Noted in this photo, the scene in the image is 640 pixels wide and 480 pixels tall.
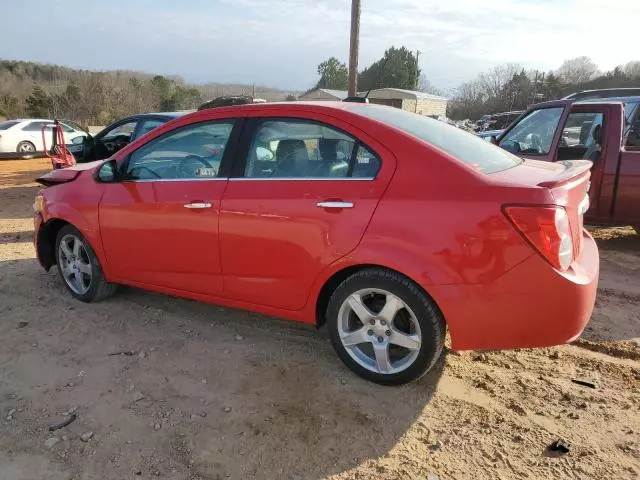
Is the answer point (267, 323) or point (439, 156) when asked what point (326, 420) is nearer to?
point (267, 323)

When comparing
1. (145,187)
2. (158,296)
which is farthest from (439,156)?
(158,296)

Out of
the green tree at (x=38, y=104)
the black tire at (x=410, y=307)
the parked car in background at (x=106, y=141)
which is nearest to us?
the black tire at (x=410, y=307)

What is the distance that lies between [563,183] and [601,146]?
141 inches

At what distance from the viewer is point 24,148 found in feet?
58.4

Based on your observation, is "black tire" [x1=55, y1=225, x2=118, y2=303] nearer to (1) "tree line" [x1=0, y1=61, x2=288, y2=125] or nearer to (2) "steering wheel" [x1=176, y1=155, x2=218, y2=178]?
(2) "steering wheel" [x1=176, y1=155, x2=218, y2=178]

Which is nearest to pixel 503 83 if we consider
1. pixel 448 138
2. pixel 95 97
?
pixel 95 97

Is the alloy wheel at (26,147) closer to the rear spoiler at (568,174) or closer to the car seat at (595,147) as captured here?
the car seat at (595,147)

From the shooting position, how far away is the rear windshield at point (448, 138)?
3.02 meters

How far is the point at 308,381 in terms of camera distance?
10.5 feet

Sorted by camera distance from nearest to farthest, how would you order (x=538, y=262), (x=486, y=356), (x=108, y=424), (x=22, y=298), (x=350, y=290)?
(x=538, y=262), (x=108, y=424), (x=350, y=290), (x=486, y=356), (x=22, y=298)

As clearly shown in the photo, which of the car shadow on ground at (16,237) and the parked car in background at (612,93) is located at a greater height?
the parked car in background at (612,93)

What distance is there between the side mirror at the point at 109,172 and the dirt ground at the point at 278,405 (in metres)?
1.13

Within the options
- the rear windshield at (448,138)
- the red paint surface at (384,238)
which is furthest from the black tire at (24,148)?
the rear windshield at (448,138)

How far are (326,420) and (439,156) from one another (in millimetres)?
1601
